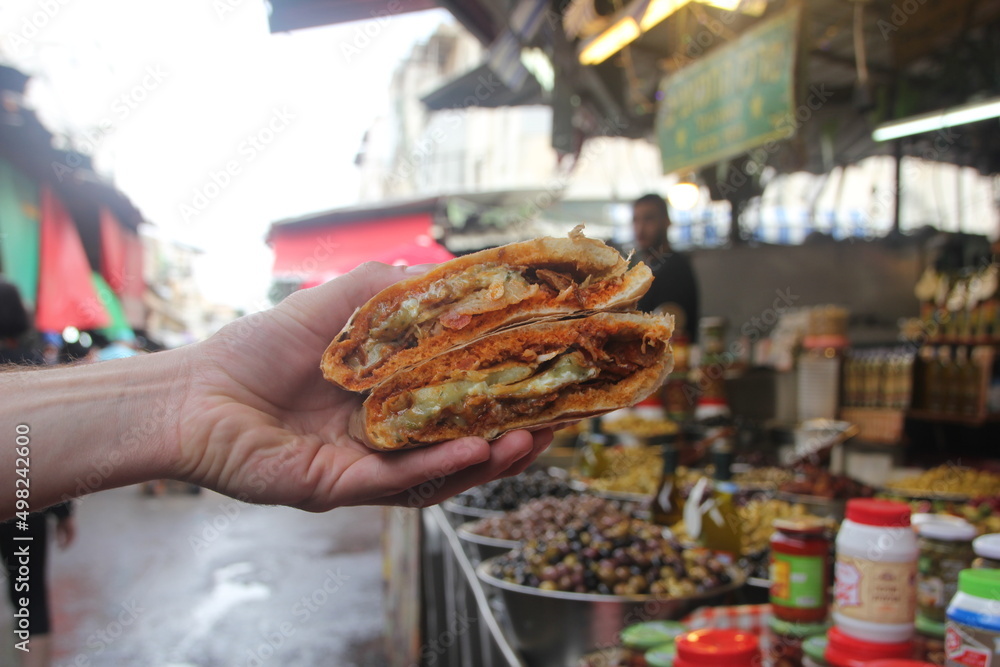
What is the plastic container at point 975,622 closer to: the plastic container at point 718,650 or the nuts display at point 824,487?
the plastic container at point 718,650

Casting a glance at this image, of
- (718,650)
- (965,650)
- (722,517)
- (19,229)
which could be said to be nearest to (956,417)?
(722,517)

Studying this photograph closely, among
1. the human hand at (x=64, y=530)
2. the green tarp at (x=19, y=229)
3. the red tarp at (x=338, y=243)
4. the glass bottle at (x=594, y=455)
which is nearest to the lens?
the glass bottle at (x=594, y=455)

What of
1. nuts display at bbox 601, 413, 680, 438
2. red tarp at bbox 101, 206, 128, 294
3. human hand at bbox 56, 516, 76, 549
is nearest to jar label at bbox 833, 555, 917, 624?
nuts display at bbox 601, 413, 680, 438

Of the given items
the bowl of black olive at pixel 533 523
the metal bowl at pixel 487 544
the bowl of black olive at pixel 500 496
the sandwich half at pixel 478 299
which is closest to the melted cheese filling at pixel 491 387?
the sandwich half at pixel 478 299

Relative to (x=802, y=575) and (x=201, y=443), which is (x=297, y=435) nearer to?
(x=201, y=443)

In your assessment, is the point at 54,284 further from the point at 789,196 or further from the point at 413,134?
the point at 413,134

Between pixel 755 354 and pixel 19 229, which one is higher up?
pixel 19 229
